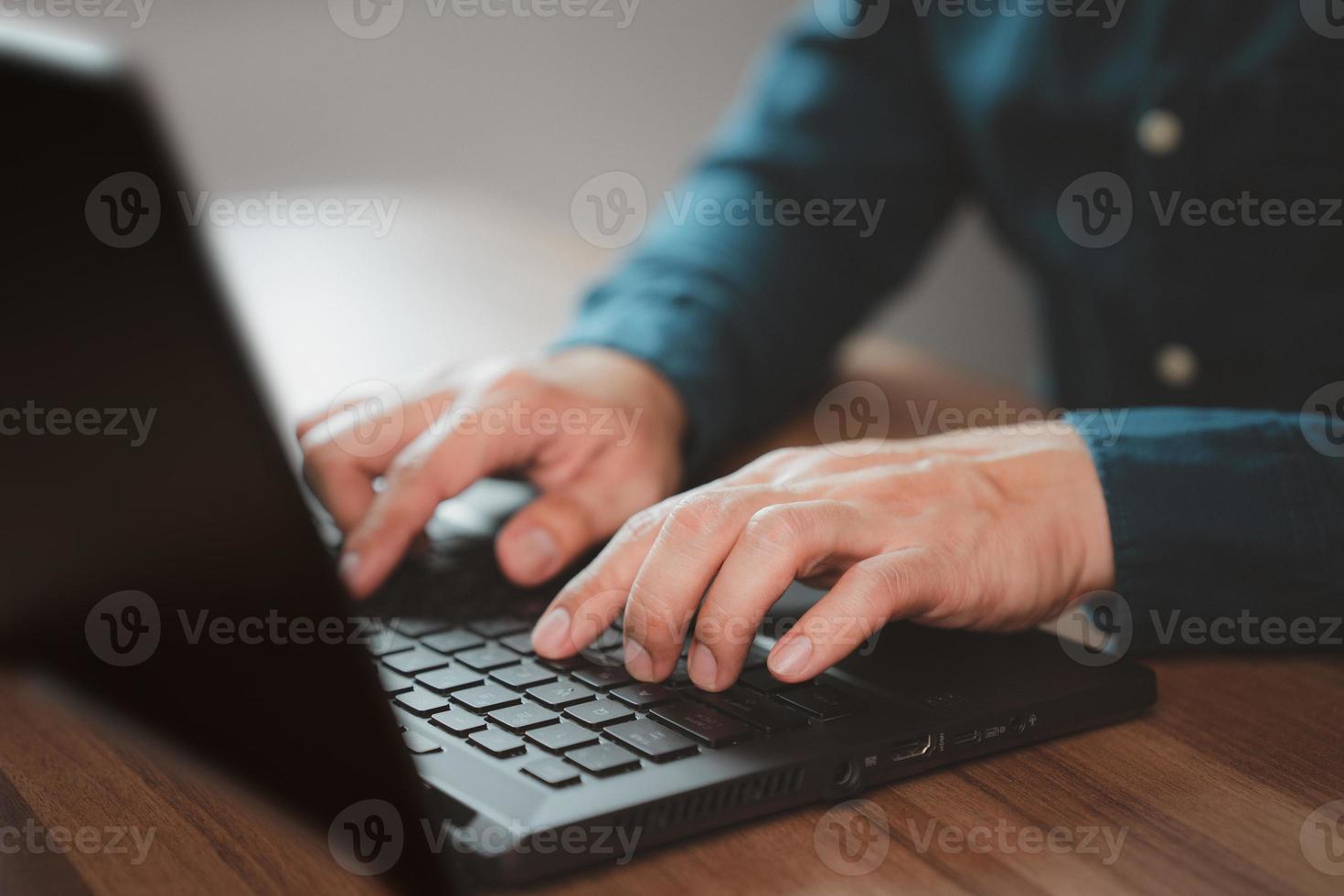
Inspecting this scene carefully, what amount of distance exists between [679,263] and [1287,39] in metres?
0.49

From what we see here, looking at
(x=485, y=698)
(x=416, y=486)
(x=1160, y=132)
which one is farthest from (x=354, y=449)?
(x=1160, y=132)

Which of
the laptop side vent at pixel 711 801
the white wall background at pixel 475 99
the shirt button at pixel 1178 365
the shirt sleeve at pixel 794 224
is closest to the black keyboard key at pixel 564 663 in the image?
the laptop side vent at pixel 711 801

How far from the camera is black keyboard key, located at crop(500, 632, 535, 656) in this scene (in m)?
0.60

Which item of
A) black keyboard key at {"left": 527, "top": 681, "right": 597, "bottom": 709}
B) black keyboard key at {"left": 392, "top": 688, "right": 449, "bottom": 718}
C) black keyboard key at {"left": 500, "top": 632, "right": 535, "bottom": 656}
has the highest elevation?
black keyboard key at {"left": 392, "top": 688, "right": 449, "bottom": 718}

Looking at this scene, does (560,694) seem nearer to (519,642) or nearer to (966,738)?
(519,642)

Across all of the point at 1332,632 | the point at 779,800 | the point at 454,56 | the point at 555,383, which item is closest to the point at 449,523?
the point at 555,383

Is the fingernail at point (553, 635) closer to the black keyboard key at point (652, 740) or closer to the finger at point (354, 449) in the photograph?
the black keyboard key at point (652, 740)

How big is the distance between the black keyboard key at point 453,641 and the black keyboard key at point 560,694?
7 centimetres

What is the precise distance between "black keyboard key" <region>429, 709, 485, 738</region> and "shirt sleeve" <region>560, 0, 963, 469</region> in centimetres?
48

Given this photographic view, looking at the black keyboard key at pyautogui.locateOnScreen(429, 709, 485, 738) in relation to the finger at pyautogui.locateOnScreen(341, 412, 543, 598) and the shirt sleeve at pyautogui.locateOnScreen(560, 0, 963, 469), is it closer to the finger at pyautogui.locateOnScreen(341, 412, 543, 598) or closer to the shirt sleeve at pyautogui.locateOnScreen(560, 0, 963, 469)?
the finger at pyautogui.locateOnScreen(341, 412, 543, 598)

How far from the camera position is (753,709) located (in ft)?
1.77

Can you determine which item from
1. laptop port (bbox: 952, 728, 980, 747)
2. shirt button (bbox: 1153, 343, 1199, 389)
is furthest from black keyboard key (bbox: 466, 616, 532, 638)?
shirt button (bbox: 1153, 343, 1199, 389)

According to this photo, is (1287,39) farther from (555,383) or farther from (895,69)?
(555,383)

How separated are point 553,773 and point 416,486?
318 mm
